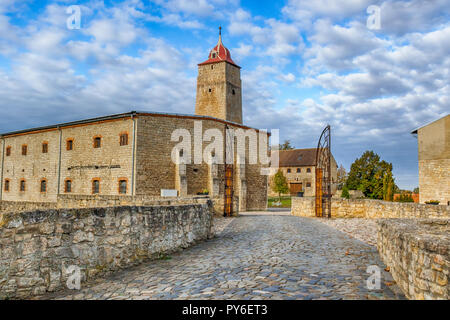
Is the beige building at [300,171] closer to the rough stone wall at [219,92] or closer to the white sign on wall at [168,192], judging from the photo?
the rough stone wall at [219,92]

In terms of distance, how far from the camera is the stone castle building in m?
25.6

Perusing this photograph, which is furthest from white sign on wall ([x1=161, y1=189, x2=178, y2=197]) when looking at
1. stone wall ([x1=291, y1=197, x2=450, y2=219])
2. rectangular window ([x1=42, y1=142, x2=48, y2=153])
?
rectangular window ([x1=42, y1=142, x2=48, y2=153])

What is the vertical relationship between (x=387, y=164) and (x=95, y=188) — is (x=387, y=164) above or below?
above

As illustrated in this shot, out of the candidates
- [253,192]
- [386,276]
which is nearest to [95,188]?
[253,192]

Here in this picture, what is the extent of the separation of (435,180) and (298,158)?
1190 inches

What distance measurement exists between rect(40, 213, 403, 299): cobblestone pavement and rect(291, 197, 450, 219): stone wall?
196 inches

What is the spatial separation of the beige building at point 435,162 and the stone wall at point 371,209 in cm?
854

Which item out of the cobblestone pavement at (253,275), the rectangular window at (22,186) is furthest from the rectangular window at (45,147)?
the cobblestone pavement at (253,275)

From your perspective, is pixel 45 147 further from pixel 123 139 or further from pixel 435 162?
pixel 435 162

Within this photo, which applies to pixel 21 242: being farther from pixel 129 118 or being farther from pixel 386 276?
pixel 129 118

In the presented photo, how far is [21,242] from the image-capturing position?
187 inches

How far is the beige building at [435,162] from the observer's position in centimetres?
2231
